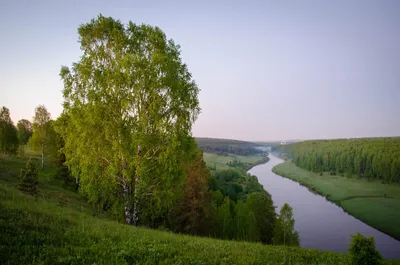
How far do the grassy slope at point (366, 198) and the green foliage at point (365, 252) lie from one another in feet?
174

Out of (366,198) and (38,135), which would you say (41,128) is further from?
(366,198)

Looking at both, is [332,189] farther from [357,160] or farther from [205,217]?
[205,217]

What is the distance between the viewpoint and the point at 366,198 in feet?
248

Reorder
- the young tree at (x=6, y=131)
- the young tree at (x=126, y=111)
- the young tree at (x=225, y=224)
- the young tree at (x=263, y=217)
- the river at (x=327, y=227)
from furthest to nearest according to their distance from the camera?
the river at (x=327, y=227) < the young tree at (x=6, y=131) < the young tree at (x=263, y=217) < the young tree at (x=225, y=224) < the young tree at (x=126, y=111)

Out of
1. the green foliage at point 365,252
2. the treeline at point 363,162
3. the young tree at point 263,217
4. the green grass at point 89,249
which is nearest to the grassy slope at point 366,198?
the treeline at point 363,162

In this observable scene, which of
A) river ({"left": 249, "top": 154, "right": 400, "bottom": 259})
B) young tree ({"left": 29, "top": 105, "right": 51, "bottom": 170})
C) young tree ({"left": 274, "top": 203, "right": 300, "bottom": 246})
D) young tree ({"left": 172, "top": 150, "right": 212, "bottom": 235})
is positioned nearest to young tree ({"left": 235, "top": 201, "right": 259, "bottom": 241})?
young tree ({"left": 274, "top": 203, "right": 300, "bottom": 246})

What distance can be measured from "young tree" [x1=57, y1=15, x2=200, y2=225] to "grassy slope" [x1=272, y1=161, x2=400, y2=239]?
5662 centimetres

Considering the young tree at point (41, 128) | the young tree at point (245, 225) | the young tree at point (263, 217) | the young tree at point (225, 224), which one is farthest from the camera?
the young tree at point (41, 128)

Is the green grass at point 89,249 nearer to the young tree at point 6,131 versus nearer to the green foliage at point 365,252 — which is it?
the green foliage at point 365,252

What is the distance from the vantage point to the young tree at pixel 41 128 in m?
44.0

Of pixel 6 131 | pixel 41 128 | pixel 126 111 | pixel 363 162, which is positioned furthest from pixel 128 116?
pixel 363 162

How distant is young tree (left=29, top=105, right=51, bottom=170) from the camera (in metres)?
44.0

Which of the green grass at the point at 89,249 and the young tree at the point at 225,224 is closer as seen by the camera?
the green grass at the point at 89,249

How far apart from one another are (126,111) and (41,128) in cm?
3729
